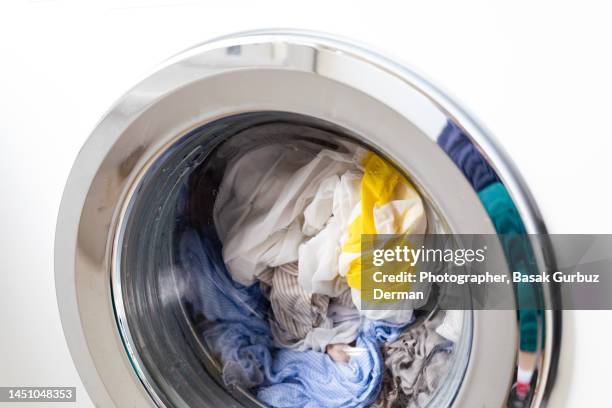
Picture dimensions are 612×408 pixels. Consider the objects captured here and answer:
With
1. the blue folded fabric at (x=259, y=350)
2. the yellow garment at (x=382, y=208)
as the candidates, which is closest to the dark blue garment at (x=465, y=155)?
the yellow garment at (x=382, y=208)

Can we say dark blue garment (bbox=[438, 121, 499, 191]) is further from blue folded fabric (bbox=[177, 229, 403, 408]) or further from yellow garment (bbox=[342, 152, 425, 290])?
blue folded fabric (bbox=[177, 229, 403, 408])

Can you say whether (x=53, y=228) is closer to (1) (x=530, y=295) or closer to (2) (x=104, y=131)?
(2) (x=104, y=131)

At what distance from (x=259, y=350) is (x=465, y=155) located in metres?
0.48

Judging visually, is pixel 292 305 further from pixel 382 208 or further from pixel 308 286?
pixel 382 208

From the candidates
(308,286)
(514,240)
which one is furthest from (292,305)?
(514,240)

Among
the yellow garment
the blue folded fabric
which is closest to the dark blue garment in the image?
the yellow garment

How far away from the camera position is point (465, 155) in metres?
0.58

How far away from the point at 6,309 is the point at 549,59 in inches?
30.7

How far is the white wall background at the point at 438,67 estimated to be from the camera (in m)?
0.56

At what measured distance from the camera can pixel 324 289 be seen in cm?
83

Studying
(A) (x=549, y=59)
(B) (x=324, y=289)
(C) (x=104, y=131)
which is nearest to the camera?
(A) (x=549, y=59)

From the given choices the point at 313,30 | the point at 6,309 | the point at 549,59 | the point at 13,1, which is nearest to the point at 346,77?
the point at 313,30

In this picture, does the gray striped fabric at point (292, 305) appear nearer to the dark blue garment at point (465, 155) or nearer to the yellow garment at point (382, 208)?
the yellow garment at point (382, 208)

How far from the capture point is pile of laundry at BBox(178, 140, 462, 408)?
0.76m
